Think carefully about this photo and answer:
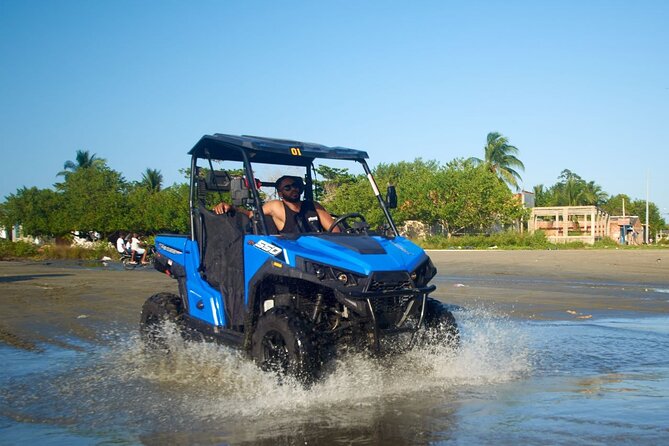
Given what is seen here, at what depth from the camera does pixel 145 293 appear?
51.9ft

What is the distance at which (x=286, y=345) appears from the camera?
581 centimetres

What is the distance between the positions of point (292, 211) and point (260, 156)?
0.77 metres

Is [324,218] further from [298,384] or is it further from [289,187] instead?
[298,384]

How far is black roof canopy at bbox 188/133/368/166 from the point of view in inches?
272

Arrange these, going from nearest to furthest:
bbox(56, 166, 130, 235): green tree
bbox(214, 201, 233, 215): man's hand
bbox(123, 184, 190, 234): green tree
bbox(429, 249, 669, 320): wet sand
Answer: bbox(214, 201, 233, 215): man's hand, bbox(429, 249, 669, 320): wet sand, bbox(123, 184, 190, 234): green tree, bbox(56, 166, 130, 235): green tree

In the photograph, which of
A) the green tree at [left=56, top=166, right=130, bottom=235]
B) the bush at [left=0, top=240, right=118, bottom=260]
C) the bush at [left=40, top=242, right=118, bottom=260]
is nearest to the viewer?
the bush at [left=40, top=242, right=118, bottom=260]

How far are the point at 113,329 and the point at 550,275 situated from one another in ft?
47.5

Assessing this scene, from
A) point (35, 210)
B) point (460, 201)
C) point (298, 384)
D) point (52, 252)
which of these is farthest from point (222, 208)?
point (35, 210)

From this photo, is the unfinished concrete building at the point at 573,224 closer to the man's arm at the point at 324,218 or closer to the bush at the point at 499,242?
the bush at the point at 499,242

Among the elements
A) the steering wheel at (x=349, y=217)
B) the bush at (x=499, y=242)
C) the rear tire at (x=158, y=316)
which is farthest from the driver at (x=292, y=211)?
the bush at (x=499, y=242)

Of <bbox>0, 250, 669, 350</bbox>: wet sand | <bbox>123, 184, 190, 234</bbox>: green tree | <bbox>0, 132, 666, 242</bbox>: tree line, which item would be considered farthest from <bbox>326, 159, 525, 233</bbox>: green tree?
<bbox>0, 250, 669, 350</bbox>: wet sand

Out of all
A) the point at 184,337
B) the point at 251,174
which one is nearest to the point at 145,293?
the point at 184,337

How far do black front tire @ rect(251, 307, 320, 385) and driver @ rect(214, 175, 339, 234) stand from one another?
3.88 feet

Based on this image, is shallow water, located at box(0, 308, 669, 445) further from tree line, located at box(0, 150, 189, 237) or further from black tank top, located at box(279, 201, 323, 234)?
tree line, located at box(0, 150, 189, 237)
